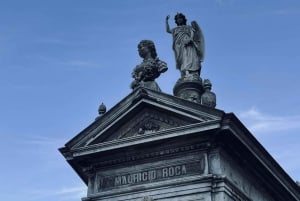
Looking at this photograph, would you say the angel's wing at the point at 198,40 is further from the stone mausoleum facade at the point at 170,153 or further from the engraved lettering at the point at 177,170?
the engraved lettering at the point at 177,170

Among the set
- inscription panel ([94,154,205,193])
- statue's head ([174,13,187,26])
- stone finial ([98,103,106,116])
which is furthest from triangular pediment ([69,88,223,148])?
statue's head ([174,13,187,26])

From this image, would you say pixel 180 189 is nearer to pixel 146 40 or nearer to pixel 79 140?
pixel 79 140

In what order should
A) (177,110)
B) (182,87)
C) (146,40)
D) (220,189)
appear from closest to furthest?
(220,189) < (177,110) < (182,87) < (146,40)

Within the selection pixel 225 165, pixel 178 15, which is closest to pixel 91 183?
pixel 225 165

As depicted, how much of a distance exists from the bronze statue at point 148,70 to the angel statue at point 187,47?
2.06 ft

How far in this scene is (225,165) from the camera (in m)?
13.5

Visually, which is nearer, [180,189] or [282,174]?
[180,189]

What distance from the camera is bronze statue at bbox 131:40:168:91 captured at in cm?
1594

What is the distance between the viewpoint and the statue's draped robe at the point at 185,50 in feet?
53.9

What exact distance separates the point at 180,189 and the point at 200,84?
372 cm

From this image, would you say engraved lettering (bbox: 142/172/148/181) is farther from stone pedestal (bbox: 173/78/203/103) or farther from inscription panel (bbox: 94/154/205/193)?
stone pedestal (bbox: 173/78/203/103)

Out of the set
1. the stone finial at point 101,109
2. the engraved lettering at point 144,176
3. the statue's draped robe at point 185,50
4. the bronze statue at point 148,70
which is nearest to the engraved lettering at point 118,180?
the engraved lettering at point 144,176

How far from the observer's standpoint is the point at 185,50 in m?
16.7

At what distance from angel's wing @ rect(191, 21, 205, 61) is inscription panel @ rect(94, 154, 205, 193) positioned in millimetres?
4305
